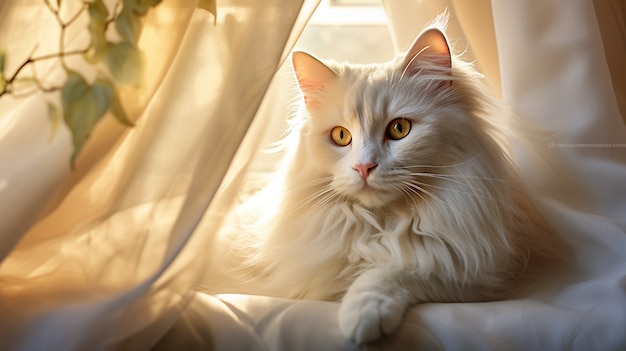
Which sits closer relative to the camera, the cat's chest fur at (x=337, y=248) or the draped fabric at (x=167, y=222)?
the draped fabric at (x=167, y=222)

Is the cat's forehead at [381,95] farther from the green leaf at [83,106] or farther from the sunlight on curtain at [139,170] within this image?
the green leaf at [83,106]

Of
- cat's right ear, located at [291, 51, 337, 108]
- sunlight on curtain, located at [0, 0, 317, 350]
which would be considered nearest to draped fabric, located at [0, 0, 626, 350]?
sunlight on curtain, located at [0, 0, 317, 350]

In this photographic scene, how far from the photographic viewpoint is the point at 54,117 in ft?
2.79

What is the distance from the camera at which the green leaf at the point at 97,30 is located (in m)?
0.85

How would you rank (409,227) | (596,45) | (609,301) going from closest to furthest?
(609,301), (409,227), (596,45)

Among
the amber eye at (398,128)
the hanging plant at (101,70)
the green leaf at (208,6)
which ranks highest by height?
the green leaf at (208,6)

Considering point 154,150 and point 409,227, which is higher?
point 154,150

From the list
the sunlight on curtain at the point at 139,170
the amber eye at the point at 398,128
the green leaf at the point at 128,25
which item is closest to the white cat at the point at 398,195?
the amber eye at the point at 398,128

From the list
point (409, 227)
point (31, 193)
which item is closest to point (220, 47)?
point (31, 193)

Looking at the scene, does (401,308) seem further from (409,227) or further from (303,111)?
(303,111)

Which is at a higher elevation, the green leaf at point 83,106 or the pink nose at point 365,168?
the green leaf at point 83,106

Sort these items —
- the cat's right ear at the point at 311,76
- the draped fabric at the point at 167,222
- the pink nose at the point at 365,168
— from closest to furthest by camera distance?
1. the draped fabric at the point at 167,222
2. the pink nose at the point at 365,168
3. the cat's right ear at the point at 311,76

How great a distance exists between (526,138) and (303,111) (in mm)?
429

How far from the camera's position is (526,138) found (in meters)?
1.16
